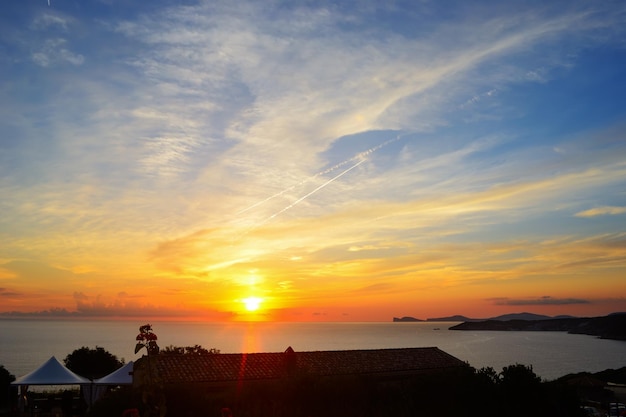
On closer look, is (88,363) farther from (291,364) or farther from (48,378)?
(291,364)

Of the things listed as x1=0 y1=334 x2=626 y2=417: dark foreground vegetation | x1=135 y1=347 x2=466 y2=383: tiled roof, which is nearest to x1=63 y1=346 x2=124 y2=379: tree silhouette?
x1=0 y1=334 x2=626 y2=417: dark foreground vegetation

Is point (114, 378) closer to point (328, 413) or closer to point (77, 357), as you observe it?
point (328, 413)

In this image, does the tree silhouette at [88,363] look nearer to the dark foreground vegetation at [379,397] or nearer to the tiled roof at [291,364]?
the dark foreground vegetation at [379,397]

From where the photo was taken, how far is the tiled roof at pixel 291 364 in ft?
102

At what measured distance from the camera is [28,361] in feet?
394

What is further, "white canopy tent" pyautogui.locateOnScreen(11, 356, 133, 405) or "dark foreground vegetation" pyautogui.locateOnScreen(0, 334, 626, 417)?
"dark foreground vegetation" pyautogui.locateOnScreen(0, 334, 626, 417)

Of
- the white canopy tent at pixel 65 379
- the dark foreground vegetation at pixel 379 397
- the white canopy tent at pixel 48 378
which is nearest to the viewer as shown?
the white canopy tent at pixel 48 378

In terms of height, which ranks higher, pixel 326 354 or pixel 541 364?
pixel 326 354

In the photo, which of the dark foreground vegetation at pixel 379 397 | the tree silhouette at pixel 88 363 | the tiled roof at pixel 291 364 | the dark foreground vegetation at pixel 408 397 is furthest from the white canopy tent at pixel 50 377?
the tree silhouette at pixel 88 363

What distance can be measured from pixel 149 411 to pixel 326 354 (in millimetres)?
33336

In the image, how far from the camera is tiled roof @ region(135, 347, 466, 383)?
31125mm

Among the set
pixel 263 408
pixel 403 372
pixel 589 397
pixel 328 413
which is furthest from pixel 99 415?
pixel 589 397

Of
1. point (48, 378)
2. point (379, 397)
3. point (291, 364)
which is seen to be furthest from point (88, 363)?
point (379, 397)

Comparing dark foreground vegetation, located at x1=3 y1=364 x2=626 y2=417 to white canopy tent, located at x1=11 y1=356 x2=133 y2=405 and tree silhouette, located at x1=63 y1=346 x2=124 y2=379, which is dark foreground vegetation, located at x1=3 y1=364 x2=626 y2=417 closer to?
white canopy tent, located at x1=11 y1=356 x2=133 y2=405
